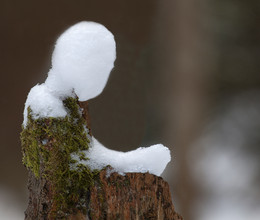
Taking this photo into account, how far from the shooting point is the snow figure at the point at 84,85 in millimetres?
490

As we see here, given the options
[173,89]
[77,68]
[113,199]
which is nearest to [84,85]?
[77,68]

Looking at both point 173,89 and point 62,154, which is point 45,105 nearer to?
point 62,154

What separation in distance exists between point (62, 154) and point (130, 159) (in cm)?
9

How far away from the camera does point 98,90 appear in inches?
20.2

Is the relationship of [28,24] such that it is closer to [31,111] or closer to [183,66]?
[183,66]

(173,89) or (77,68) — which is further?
(173,89)

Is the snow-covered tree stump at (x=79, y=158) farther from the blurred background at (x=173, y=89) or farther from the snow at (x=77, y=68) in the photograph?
the blurred background at (x=173, y=89)

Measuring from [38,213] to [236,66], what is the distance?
1.58 m

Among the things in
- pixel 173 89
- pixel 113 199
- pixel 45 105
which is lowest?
pixel 113 199

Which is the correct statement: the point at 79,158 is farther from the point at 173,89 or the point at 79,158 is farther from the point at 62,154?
the point at 173,89

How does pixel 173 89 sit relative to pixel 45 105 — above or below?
above

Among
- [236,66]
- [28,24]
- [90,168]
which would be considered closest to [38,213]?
[90,168]

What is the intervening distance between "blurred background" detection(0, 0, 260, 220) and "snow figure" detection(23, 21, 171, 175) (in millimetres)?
1071

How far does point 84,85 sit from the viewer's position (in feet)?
1.65
